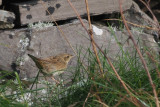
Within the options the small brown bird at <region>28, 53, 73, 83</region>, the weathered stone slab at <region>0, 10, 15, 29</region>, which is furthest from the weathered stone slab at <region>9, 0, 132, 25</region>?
the small brown bird at <region>28, 53, 73, 83</region>

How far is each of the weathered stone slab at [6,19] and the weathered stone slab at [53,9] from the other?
0.13m

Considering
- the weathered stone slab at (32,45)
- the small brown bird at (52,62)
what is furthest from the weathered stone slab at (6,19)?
the small brown bird at (52,62)

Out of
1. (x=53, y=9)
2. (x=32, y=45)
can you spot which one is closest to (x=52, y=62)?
(x=32, y=45)

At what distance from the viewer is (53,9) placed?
16.2 ft

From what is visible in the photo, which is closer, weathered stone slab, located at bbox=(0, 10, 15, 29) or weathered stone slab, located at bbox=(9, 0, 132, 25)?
weathered stone slab, located at bbox=(0, 10, 15, 29)

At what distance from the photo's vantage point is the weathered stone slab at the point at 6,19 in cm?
462

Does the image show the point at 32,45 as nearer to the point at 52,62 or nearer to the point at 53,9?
the point at 52,62

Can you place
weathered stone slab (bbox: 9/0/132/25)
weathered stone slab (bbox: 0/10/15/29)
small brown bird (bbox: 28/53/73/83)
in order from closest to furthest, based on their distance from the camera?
small brown bird (bbox: 28/53/73/83)
weathered stone slab (bbox: 0/10/15/29)
weathered stone slab (bbox: 9/0/132/25)

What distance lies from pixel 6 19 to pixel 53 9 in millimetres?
767

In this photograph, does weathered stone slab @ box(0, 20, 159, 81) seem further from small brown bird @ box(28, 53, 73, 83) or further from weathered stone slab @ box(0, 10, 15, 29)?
small brown bird @ box(28, 53, 73, 83)

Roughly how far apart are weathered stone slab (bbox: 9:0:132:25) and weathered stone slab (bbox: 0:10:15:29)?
0.41 ft

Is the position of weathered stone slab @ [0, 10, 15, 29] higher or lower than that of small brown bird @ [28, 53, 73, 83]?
higher

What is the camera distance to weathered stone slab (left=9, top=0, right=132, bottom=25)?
474 centimetres

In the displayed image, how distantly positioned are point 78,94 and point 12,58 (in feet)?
5.98
